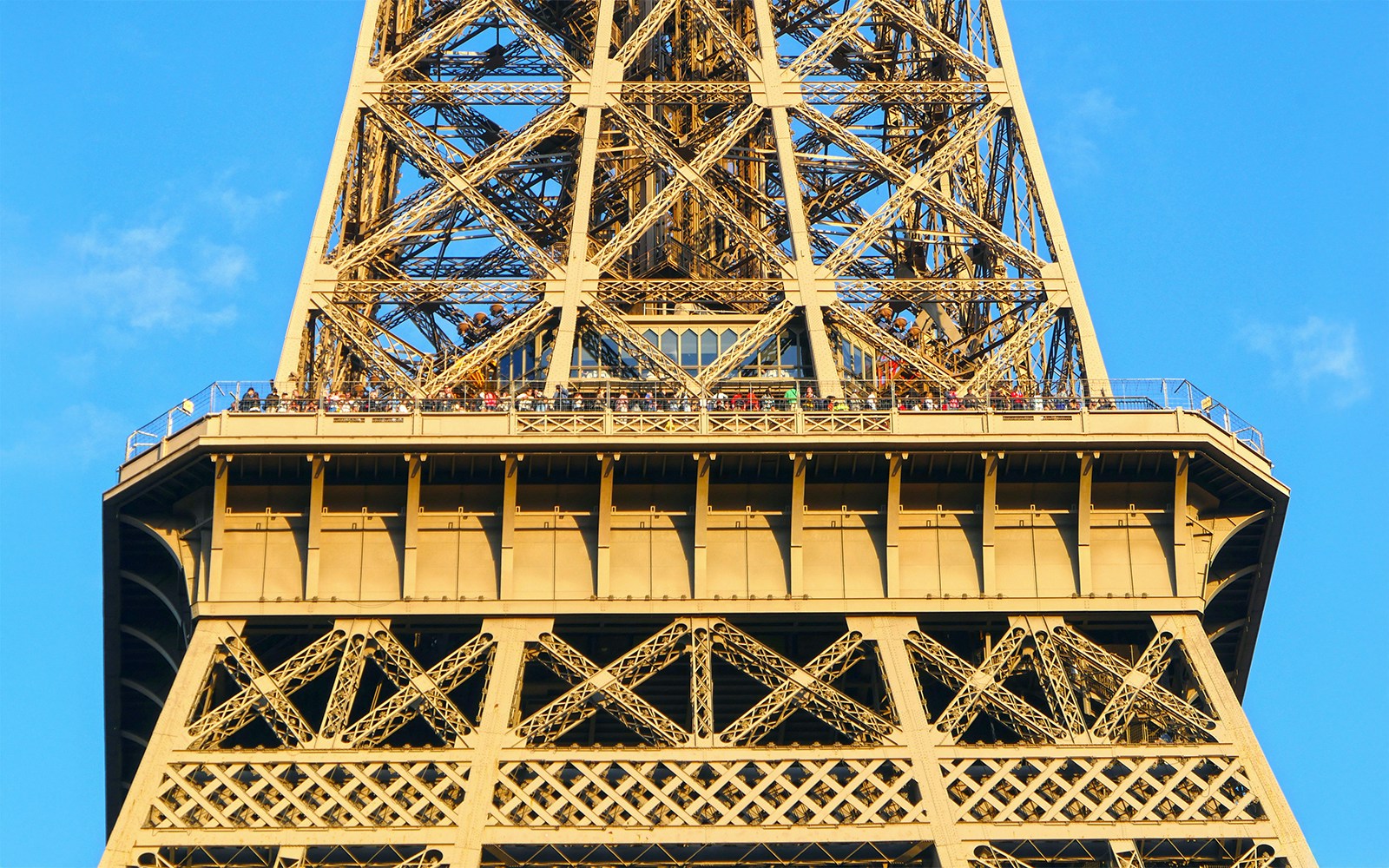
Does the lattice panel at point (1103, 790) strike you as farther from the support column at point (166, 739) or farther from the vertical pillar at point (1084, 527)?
the support column at point (166, 739)

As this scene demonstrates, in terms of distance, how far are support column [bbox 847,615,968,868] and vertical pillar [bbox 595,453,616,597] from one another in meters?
4.70

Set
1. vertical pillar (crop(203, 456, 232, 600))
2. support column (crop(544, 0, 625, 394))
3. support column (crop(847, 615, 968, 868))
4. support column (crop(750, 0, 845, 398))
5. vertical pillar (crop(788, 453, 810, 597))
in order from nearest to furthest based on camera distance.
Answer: support column (crop(847, 615, 968, 868))
vertical pillar (crop(203, 456, 232, 600))
vertical pillar (crop(788, 453, 810, 597))
support column (crop(750, 0, 845, 398))
support column (crop(544, 0, 625, 394))

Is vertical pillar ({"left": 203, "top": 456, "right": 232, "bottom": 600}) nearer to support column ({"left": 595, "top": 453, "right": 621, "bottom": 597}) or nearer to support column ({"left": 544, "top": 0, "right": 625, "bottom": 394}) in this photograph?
support column ({"left": 544, "top": 0, "right": 625, "bottom": 394})

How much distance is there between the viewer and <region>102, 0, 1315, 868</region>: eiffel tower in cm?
4894

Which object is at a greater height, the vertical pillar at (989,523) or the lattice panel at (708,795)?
the vertical pillar at (989,523)

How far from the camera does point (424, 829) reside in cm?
4806

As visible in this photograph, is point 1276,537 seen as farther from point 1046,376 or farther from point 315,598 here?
point 315,598

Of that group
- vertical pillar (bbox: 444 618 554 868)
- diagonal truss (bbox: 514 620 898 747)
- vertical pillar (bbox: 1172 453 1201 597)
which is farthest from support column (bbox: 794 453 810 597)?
vertical pillar (bbox: 1172 453 1201 597)

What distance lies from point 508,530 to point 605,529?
6.14ft

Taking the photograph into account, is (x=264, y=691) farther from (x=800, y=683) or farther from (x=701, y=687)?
(x=800, y=683)

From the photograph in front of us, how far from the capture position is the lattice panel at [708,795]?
4847cm

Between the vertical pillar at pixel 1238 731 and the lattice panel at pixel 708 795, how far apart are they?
6.15 meters

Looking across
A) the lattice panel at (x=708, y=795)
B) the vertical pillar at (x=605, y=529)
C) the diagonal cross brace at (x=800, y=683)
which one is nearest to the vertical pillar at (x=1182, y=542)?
the diagonal cross brace at (x=800, y=683)

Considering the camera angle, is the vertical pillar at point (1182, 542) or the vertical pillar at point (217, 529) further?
the vertical pillar at point (1182, 542)
